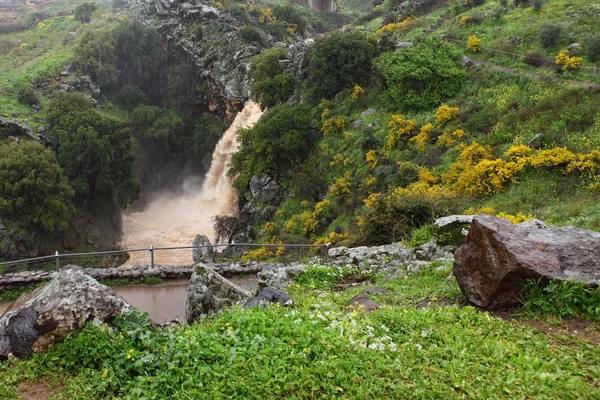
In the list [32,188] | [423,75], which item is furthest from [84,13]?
[423,75]

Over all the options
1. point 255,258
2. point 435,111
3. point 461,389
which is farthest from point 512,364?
point 435,111

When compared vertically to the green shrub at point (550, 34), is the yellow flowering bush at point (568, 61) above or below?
below

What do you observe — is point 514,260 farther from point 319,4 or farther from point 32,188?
point 319,4

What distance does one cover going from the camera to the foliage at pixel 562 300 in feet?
19.2

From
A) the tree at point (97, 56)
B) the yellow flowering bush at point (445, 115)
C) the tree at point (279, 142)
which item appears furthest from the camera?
the tree at point (97, 56)

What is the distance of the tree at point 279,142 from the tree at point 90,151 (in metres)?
9.04

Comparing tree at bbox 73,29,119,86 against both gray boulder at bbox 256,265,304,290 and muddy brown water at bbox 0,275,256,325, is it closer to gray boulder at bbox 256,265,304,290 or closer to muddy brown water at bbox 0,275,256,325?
muddy brown water at bbox 0,275,256,325

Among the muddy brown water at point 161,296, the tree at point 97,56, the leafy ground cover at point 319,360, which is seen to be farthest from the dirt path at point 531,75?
the tree at point 97,56

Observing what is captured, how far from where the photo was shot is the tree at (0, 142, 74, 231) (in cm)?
2402

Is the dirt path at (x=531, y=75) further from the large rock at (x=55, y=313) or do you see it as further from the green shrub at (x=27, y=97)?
the green shrub at (x=27, y=97)

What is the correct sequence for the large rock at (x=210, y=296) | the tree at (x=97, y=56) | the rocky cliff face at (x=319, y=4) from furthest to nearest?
the rocky cliff face at (x=319, y=4), the tree at (x=97, y=56), the large rock at (x=210, y=296)

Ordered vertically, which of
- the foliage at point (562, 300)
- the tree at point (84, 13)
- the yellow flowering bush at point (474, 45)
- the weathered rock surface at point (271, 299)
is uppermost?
the tree at point (84, 13)

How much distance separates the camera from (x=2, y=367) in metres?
5.81

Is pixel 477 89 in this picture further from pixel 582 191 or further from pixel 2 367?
pixel 2 367
